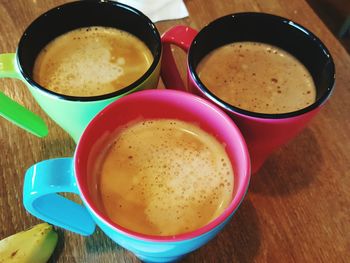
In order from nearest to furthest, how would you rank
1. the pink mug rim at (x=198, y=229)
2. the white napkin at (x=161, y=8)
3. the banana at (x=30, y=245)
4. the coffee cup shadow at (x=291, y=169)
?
the pink mug rim at (x=198, y=229) → the banana at (x=30, y=245) → the coffee cup shadow at (x=291, y=169) → the white napkin at (x=161, y=8)

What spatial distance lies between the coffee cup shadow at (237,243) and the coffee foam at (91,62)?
242 millimetres

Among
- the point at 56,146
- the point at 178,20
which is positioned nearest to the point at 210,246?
the point at 56,146

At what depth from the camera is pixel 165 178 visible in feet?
1.56

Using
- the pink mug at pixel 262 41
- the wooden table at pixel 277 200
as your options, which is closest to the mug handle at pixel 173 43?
the pink mug at pixel 262 41

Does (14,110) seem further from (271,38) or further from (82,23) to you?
(271,38)

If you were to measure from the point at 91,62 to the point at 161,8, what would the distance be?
0.25 metres

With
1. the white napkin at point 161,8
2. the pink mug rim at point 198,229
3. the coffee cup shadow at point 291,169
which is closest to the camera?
the pink mug rim at point 198,229

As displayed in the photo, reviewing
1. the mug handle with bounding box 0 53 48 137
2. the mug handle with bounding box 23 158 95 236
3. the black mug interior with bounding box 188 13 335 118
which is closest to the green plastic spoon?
the mug handle with bounding box 0 53 48 137

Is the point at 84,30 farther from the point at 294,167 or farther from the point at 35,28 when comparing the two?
the point at 294,167

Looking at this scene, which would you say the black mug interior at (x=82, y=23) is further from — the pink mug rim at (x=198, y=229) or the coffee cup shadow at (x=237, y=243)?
the coffee cup shadow at (x=237, y=243)

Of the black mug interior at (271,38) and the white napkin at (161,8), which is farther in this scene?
the white napkin at (161,8)

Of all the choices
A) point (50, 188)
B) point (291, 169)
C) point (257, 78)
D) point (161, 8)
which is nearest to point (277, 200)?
point (291, 169)

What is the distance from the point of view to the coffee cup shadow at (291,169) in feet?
1.93

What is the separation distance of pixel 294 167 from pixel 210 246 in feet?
0.58
